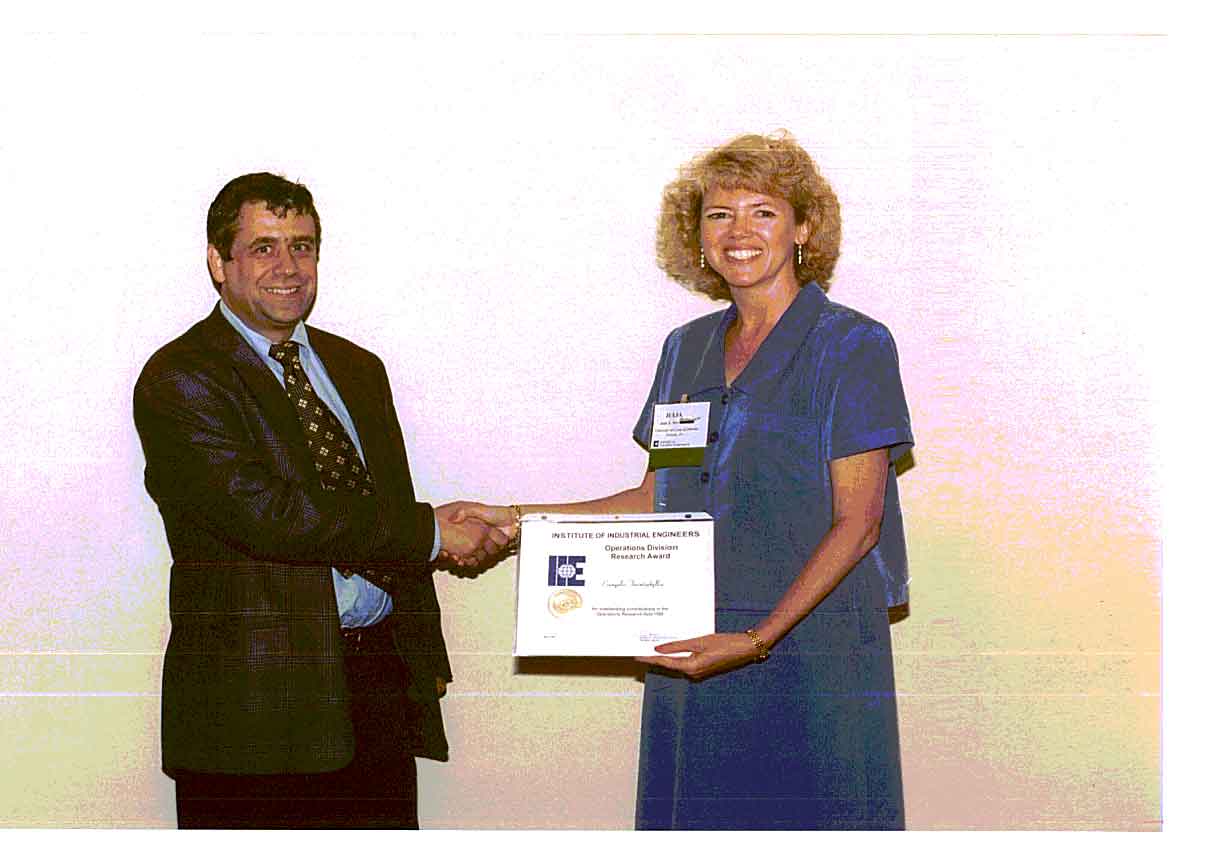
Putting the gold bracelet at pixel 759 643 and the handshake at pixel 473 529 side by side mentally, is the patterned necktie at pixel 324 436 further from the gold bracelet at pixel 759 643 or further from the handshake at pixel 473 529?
the gold bracelet at pixel 759 643

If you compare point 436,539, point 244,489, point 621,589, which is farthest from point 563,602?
point 244,489

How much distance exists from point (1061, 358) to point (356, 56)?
1690 mm

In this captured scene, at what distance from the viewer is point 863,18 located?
2.99 metres

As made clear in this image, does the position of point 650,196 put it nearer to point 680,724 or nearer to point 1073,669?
point 680,724

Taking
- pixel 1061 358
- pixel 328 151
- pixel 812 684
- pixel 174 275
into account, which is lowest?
pixel 812 684

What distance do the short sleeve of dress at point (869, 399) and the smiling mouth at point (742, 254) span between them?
0.87 feet

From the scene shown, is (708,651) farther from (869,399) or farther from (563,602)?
(869,399)

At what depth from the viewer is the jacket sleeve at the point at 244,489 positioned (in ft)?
9.51

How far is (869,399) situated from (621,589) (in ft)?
2.15

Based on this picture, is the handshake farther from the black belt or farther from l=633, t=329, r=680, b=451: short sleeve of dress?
l=633, t=329, r=680, b=451: short sleeve of dress

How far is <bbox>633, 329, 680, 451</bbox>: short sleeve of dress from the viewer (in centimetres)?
300

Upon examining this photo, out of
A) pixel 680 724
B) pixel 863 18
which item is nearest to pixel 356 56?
pixel 863 18

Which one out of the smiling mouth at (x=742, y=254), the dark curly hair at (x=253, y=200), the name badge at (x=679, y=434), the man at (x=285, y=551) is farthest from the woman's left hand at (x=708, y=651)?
the dark curly hair at (x=253, y=200)

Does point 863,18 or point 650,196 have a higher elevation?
point 863,18
